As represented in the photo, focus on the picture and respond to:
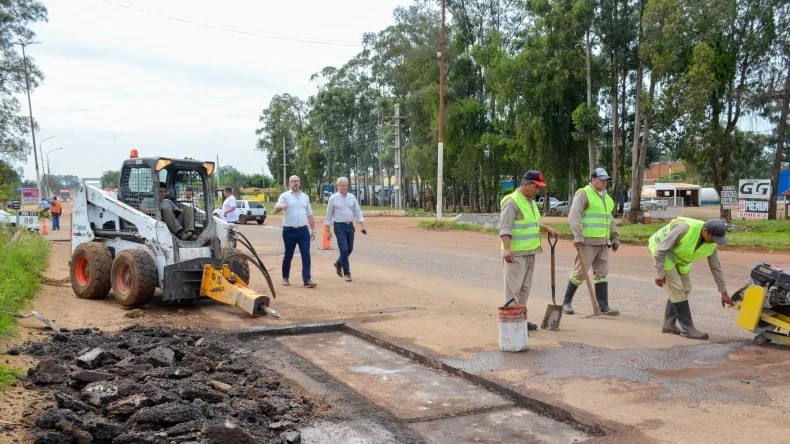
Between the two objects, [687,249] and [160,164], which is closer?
[687,249]

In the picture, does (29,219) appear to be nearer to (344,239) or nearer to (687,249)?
(344,239)

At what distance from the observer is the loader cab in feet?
30.8

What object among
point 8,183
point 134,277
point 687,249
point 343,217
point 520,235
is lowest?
point 134,277

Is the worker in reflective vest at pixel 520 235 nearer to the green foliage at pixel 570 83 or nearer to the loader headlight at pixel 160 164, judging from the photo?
the loader headlight at pixel 160 164

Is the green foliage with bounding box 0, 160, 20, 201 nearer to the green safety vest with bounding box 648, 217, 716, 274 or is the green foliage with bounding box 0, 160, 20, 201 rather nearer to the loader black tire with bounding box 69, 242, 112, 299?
the loader black tire with bounding box 69, 242, 112, 299

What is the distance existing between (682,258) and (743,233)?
18.1 m

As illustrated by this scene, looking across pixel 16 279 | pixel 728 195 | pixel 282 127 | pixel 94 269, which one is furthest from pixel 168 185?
pixel 282 127

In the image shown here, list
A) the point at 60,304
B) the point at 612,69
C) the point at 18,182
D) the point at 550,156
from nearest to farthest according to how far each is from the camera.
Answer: the point at 60,304 < the point at 18,182 < the point at 612,69 < the point at 550,156

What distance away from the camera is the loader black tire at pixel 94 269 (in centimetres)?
945

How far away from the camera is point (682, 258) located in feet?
22.7

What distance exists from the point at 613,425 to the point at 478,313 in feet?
13.5

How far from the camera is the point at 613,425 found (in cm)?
447

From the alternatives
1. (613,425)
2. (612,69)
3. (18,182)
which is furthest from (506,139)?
(613,425)

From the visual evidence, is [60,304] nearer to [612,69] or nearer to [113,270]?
[113,270]
